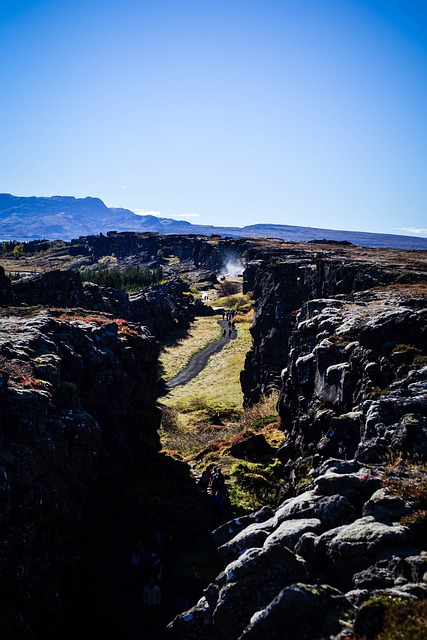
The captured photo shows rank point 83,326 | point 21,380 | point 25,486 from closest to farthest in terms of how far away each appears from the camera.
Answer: point 25,486 → point 21,380 → point 83,326

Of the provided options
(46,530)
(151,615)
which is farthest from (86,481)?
(151,615)

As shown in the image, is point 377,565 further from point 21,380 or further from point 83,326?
point 83,326

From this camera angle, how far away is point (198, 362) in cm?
8831

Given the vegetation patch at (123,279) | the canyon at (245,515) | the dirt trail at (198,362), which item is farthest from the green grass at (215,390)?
the vegetation patch at (123,279)

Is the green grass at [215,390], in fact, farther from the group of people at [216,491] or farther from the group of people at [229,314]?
the group of people at [229,314]

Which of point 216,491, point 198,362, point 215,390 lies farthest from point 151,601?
point 198,362

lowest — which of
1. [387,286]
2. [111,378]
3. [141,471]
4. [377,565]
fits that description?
[141,471]

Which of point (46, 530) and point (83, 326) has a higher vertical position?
point (83, 326)

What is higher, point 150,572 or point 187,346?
point 150,572

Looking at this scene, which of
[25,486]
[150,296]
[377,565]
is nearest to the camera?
[377,565]

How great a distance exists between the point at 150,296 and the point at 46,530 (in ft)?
313

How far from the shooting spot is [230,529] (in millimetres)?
18609

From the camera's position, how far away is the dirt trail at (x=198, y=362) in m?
75.7

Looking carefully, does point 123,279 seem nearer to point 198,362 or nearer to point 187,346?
point 187,346
